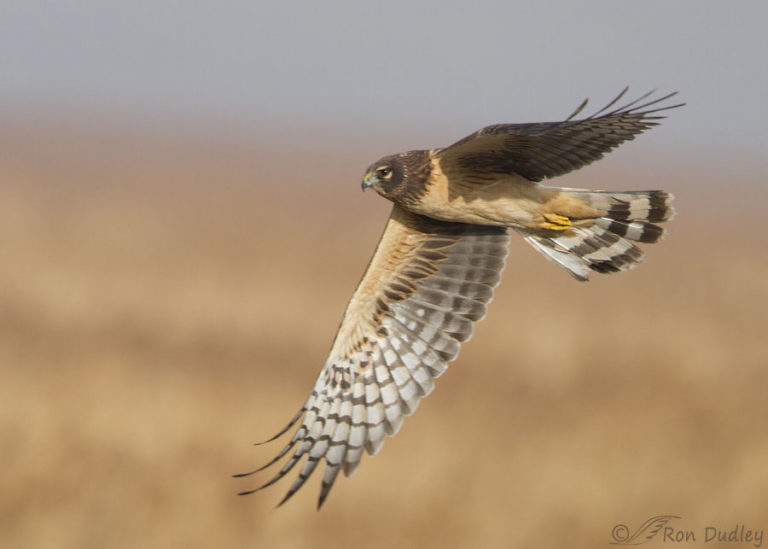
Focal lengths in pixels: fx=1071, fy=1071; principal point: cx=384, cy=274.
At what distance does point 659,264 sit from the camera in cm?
2408

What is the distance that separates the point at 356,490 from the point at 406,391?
532 centimetres

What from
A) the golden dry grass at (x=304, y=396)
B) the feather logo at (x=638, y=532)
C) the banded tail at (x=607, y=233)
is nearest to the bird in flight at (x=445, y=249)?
A: the banded tail at (x=607, y=233)

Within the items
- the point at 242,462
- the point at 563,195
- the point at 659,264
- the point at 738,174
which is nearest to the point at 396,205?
the point at 563,195

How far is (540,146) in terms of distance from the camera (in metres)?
6.56

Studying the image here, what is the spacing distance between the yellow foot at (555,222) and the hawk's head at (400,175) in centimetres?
83

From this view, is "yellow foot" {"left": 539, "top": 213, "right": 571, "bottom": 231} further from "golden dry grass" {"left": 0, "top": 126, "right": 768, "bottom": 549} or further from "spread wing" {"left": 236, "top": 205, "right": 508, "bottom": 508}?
"golden dry grass" {"left": 0, "top": 126, "right": 768, "bottom": 549}

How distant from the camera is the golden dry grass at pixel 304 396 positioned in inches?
473

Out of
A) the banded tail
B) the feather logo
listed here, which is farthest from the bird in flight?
the feather logo

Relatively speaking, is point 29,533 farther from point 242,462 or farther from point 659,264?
point 659,264
